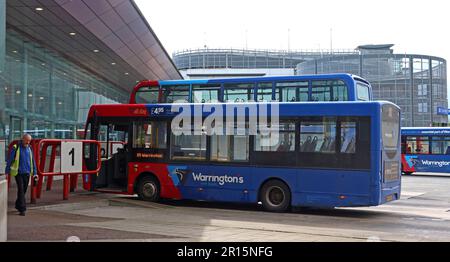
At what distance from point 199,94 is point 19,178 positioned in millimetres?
7837

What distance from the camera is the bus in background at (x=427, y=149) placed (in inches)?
1307

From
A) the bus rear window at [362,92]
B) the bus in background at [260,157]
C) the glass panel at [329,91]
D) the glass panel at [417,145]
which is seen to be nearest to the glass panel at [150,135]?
the bus in background at [260,157]

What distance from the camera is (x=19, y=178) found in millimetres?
12125

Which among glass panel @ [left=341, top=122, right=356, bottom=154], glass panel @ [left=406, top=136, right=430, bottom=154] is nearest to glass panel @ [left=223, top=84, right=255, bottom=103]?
glass panel @ [left=341, top=122, right=356, bottom=154]

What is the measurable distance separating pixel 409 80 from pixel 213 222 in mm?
76267

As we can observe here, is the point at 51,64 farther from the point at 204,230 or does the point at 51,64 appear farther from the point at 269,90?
the point at 204,230

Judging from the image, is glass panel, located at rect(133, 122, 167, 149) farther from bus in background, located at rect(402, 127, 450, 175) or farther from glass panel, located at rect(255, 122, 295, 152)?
bus in background, located at rect(402, 127, 450, 175)

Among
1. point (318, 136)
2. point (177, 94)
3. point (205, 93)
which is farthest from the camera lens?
point (177, 94)

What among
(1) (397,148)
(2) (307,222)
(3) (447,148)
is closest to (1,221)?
(2) (307,222)

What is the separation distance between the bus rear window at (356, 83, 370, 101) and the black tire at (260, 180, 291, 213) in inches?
165

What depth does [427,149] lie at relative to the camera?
33.8 meters

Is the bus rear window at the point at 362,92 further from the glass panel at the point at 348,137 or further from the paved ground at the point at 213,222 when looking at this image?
the paved ground at the point at 213,222

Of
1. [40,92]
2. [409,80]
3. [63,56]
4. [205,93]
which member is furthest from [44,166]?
[409,80]

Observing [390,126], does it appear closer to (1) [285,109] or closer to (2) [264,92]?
(1) [285,109]
